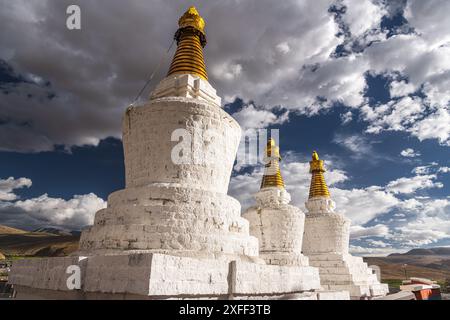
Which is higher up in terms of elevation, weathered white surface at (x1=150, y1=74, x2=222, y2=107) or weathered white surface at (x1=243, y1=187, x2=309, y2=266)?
weathered white surface at (x1=150, y1=74, x2=222, y2=107)

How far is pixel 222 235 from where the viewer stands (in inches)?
358

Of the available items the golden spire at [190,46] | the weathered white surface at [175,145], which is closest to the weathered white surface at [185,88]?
the golden spire at [190,46]

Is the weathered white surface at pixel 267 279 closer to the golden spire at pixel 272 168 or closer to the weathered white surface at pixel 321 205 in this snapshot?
the golden spire at pixel 272 168

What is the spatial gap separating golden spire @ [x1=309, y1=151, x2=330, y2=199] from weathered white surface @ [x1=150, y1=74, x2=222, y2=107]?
53.2 feet

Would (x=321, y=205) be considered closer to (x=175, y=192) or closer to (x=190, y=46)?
(x=190, y=46)

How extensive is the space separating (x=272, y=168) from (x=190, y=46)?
10.6m

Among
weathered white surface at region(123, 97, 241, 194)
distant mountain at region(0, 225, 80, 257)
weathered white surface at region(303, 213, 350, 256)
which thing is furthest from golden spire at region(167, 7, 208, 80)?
distant mountain at region(0, 225, 80, 257)

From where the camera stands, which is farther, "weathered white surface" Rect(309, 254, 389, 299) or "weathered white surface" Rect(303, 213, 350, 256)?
"weathered white surface" Rect(303, 213, 350, 256)

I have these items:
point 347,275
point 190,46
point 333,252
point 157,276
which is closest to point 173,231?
point 157,276

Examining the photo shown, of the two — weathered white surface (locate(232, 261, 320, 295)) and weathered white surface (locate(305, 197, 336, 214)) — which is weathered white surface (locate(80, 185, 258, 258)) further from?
weathered white surface (locate(305, 197, 336, 214))

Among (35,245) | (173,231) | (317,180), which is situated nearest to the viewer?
(173,231)

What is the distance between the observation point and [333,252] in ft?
74.6

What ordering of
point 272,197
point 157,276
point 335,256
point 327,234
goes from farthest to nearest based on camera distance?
1. point 327,234
2. point 335,256
3. point 272,197
4. point 157,276

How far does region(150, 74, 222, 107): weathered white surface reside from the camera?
12.3 m
